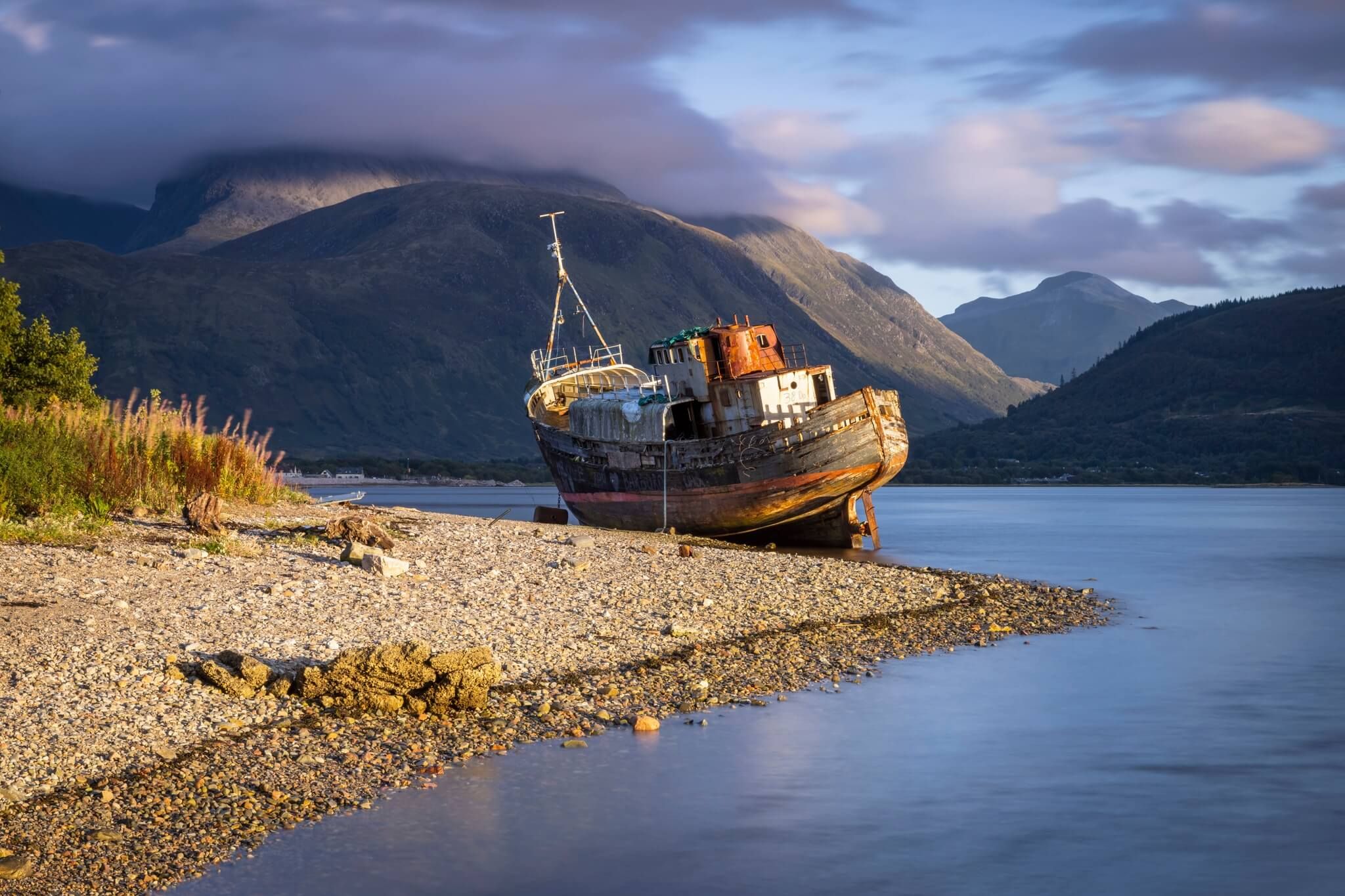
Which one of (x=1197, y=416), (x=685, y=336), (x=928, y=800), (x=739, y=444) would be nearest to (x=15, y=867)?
(x=928, y=800)

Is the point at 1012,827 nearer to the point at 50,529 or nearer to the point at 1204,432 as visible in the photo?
the point at 50,529

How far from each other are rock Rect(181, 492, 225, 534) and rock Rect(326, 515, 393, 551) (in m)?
1.96

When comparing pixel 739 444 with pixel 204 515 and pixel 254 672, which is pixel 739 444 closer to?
pixel 204 515

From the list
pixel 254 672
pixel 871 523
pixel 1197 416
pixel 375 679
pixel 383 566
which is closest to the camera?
pixel 254 672

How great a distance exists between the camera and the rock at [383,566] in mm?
19359

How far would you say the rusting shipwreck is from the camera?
38.7 meters

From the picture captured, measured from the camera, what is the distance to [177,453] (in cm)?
2517

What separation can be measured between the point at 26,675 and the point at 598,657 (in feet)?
21.5

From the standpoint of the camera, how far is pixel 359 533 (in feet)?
73.5

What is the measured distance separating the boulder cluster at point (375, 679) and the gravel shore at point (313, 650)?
0.67 ft

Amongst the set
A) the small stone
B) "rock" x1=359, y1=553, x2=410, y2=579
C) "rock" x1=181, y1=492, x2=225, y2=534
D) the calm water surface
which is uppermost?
"rock" x1=181, y1=492, x2=225, y2=534

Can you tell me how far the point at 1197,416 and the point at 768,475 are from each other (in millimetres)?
131311

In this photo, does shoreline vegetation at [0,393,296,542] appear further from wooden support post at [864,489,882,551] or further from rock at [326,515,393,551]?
wooden support post at [864,489,882,551]

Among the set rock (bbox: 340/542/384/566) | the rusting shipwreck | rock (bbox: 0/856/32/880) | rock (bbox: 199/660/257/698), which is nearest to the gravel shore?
rock (bbox: 0/856/32/880)
